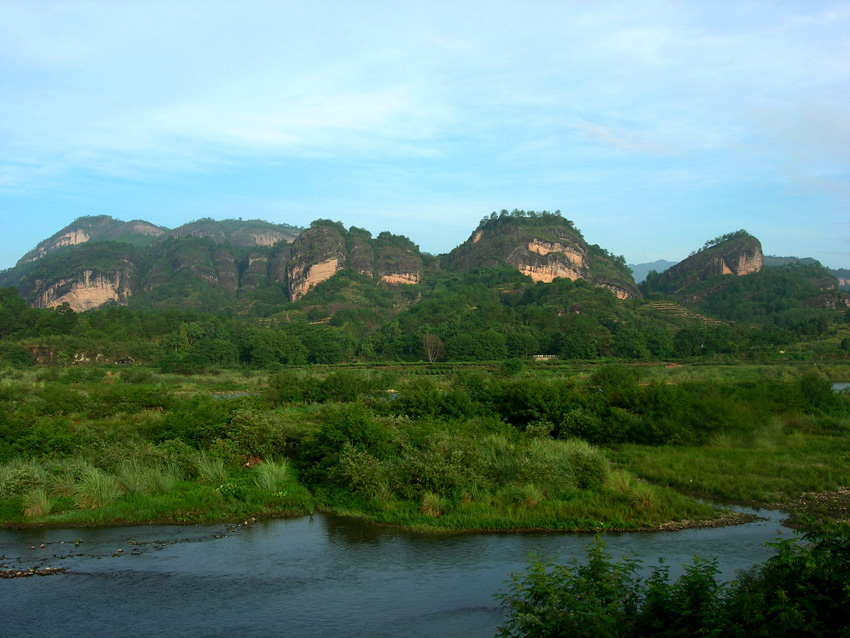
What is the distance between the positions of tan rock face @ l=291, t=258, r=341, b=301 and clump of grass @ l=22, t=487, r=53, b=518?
5571 inches

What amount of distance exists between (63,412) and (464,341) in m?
53.9

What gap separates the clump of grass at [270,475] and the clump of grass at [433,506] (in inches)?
190

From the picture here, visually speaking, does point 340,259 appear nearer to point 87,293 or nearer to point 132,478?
point 87,293

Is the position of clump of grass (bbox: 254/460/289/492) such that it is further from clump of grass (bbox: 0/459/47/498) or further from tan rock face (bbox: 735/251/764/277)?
tan rock face (bbox: 735/251/764/277)

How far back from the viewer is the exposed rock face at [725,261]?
150m

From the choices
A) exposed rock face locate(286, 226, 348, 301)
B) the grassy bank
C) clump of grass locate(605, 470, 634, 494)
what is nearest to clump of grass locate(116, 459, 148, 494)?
the grassy bank

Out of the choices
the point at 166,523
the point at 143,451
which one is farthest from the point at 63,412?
the point at 166,523

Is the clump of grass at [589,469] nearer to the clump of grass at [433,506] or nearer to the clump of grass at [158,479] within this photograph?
the clump of grass at [433,506]

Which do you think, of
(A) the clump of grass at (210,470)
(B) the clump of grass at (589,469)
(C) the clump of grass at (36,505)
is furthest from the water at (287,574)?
(B) the clump of grass at (589,469)

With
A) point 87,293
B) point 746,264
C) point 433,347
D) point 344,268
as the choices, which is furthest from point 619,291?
point 87,293

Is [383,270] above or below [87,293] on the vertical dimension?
above

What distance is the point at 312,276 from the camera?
523 ft

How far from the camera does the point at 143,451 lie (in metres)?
20.5

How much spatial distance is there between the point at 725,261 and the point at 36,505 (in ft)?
524
